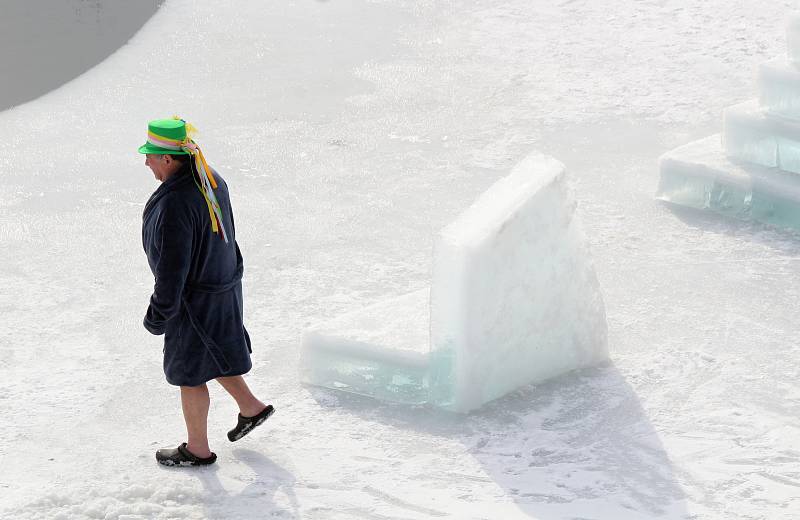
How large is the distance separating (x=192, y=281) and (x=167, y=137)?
48cm

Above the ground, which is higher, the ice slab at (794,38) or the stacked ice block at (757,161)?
the ice slab at (794,38)

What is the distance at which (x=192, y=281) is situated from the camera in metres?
4.09

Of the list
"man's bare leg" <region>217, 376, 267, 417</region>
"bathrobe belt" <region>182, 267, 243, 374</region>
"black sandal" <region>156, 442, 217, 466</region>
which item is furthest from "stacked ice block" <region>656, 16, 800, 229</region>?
"black sandal" <region>156, 442, 217, 466</region>

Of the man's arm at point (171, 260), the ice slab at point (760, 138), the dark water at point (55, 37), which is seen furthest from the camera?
the dark water at point (55, 37)

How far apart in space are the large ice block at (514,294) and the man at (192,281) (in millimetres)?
744

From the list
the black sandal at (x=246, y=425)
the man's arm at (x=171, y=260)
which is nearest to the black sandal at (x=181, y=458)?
the black sandal at (x=246, y=425)

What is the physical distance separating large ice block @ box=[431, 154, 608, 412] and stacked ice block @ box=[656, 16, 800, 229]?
1.73 meters

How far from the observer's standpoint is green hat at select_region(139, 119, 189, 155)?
3.95 meters

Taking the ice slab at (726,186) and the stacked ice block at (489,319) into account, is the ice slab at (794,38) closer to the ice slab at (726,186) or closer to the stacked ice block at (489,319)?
the ice slab at (726,186)

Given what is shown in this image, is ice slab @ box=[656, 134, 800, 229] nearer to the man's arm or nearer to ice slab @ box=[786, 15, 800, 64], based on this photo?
ice slab @ box=[786, 15, 800, 64]

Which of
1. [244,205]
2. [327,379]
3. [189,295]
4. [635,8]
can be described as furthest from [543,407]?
[635,8]

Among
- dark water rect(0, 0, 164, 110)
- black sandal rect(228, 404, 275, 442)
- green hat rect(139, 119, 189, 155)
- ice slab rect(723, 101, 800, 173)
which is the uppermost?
green hat rect(139, 119, 189, 155)

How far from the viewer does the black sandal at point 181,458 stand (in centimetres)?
425

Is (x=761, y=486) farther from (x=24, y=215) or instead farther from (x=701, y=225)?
(x=24, y=215)
